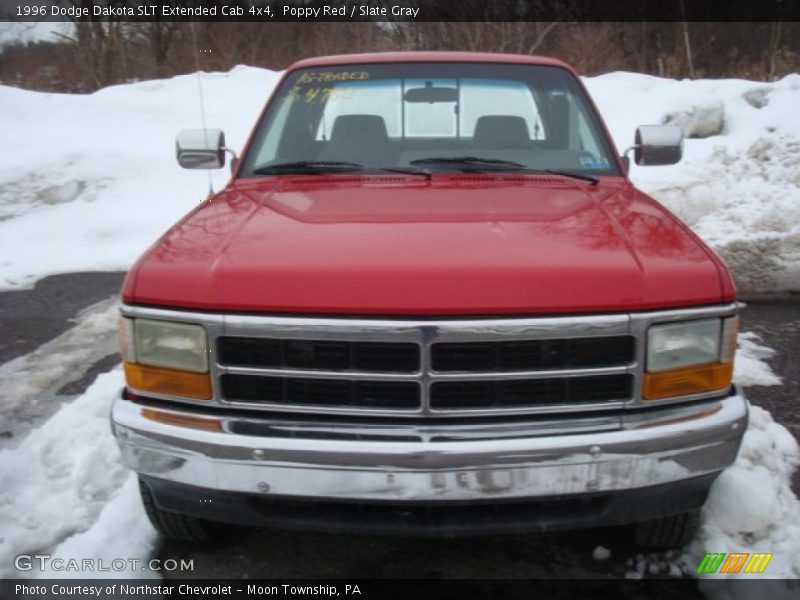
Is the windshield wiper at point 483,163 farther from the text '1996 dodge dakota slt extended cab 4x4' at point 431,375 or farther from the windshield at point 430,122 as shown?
the text '1996 dodge dakota slt extended cab 4x4' at point 431,375

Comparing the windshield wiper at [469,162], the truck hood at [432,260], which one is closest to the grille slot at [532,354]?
the truck hood at [432,260]

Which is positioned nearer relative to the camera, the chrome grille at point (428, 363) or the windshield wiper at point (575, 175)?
the chrome grille at point (428, 363)

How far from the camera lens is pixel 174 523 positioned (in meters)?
2.39

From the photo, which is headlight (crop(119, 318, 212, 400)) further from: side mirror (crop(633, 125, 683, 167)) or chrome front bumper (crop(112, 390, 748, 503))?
side mirror (crop(633, 125, 683, 167))

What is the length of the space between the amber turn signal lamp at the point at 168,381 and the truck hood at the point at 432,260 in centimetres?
22

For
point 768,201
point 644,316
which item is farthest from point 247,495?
point 768,201

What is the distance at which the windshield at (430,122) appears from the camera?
306 cm

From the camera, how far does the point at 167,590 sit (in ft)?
7.64

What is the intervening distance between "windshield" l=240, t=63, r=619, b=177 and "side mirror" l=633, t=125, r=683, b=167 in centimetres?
30

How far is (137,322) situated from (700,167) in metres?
6.63
